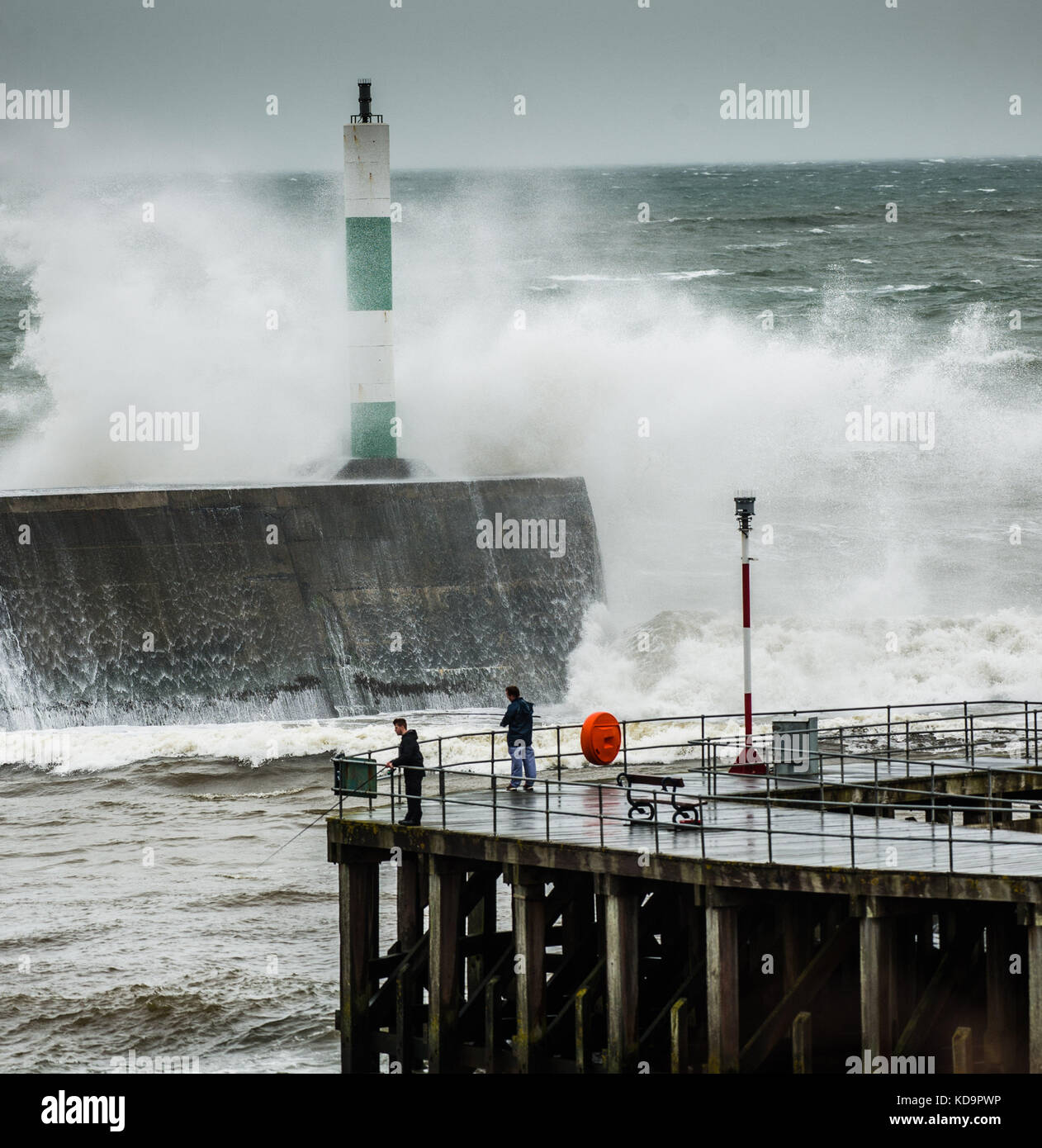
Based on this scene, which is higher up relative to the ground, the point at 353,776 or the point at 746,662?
the point at 746,662

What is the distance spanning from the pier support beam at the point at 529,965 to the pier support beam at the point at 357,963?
142 centimetres

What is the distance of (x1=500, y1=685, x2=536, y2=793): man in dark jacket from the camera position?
53.0 feet

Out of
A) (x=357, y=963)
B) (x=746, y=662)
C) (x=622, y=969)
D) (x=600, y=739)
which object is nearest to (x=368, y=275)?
(x=746, y=662)

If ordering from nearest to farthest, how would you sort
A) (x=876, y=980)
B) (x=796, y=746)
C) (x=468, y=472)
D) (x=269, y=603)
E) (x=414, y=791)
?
(x=876, y=980) < (x=414, y=791) < (x=796, y=746) < (x=269, y=603) < (x=468, y=472)

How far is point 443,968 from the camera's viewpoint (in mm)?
14148

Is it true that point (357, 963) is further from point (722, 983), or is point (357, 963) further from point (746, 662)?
point (746, 662)

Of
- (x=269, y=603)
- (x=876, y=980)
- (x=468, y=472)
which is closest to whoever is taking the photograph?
(x=876, y=980)

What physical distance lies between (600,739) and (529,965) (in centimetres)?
235

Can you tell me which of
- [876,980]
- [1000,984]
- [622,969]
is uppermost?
[876,980]

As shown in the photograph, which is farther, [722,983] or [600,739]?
[600,739]

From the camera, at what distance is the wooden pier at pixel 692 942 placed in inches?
487

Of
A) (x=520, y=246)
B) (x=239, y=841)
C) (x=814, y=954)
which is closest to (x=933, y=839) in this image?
(x=814, y=954)

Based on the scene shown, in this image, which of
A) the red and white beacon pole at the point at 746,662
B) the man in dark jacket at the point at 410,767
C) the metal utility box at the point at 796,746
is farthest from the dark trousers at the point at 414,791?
the metal utility box at the point at 796,746

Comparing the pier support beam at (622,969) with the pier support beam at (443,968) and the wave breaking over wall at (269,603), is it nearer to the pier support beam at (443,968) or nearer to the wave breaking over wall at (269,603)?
the pier support beam at (443,968)
